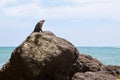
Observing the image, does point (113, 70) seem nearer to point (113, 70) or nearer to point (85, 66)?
point (113, 70)

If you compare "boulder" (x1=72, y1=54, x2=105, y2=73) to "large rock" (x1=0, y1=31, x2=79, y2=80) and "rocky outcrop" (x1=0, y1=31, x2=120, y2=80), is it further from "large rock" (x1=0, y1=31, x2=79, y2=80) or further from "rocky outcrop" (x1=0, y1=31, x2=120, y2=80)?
"large rock" (x1=0, y1=31, x2=79, y2=80)

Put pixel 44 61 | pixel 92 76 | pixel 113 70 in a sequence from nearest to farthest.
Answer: pixel 44 61 < pixel 92 76 < pixel 113 70

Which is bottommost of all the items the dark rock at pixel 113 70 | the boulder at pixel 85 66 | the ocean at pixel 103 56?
the ocean at pixel 103 56

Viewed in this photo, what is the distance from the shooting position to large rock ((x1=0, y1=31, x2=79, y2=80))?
13461mm

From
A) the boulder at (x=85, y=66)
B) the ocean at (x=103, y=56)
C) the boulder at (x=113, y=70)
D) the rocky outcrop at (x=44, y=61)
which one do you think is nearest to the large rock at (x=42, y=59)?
the rocky outcrop at (x=44, y=61)

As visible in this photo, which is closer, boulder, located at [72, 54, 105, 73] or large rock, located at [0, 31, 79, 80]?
large rock, located at [0, 31, 79, 80]

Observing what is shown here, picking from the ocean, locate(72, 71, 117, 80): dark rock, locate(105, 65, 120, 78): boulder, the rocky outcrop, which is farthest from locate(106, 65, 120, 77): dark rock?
the ocean

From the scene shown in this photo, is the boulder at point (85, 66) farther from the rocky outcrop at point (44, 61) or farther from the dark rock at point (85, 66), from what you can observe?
the rocky outcrop at point (44, 61)

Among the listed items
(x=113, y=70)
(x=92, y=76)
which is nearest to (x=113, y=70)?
(x=113, y=70)

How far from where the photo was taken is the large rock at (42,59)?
44.2ft

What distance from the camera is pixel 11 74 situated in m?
14.2

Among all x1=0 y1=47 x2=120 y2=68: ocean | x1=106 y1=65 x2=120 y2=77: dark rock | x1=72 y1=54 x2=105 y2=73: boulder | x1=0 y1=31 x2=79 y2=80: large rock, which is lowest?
x1=0 y1=47 x2=120 y2=68: ocean

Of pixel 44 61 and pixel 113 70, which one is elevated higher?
pixel 44 61

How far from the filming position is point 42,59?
44.2 ft
